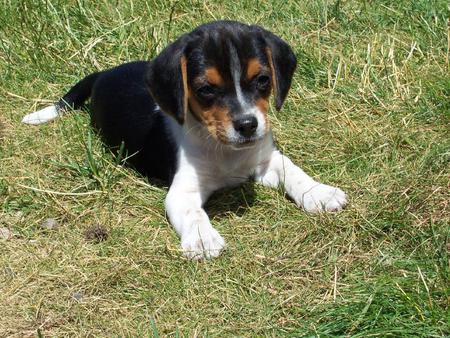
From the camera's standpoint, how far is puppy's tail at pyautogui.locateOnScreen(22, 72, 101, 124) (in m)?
7.65

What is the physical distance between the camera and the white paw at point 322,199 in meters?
5.94

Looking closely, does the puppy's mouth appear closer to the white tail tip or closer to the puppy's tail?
the puppy's tail

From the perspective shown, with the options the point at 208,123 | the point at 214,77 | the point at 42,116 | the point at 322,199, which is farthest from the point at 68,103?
the point at 322,199

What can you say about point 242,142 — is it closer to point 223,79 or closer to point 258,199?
point 223,79

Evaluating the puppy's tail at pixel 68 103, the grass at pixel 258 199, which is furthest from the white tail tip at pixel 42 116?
the grass at pixel 258 199

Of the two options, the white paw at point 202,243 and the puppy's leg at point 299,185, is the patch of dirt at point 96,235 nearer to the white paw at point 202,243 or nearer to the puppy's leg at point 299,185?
the white paw at point 202,243

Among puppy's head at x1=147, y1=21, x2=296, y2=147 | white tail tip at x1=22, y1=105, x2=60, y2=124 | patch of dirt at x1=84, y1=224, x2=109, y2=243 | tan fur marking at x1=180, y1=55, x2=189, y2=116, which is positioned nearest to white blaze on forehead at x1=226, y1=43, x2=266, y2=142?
puppy's head at x1=147, y1=21, x2=296, y2=147

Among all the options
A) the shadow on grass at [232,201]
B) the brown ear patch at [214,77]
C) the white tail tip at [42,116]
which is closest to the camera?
the brown ear patch at [214,77]

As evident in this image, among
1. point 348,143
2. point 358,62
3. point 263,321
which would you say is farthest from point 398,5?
point 263,321

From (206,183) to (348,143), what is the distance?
128 centimetres

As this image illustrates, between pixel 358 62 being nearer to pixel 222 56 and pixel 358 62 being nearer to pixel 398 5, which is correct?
pixel 398 5

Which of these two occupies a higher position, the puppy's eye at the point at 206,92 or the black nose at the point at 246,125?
the puppy's eye at the point at 206,92

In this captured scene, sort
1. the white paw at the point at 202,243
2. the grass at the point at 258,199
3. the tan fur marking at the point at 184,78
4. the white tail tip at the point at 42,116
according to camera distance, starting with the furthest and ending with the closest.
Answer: the white tail tip at the point at 42,116
the tan fur marking at the point at 184,78
the white paw at the point at 202,243
the grass at the point at 258,199

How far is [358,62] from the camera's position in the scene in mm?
7910
